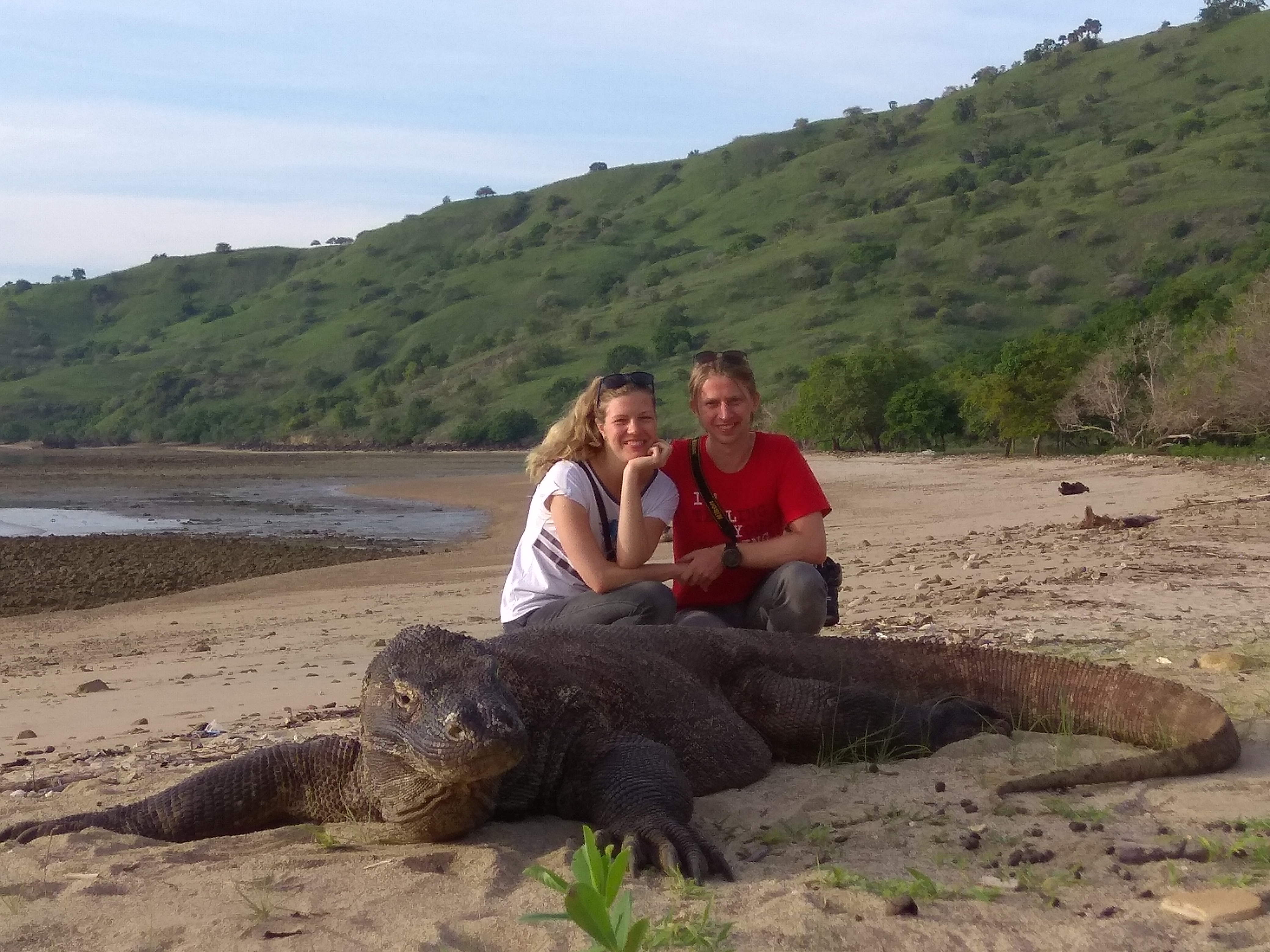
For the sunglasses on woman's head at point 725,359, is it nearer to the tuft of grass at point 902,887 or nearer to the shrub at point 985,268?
the tuft of grass at point 902,887

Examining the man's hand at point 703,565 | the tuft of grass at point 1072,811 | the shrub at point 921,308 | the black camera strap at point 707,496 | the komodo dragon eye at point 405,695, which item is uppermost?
the shrub at point 921,308

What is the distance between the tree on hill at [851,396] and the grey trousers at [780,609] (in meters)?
55.0

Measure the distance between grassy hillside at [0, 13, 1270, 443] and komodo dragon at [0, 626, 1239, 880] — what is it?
59.1 metres

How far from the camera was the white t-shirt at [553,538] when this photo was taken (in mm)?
5910

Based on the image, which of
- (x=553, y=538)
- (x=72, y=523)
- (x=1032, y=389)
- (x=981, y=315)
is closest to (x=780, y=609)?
(x=553, y=538)

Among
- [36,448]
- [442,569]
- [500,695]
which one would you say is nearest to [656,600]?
[500,695]

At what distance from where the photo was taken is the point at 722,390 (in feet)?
20.2

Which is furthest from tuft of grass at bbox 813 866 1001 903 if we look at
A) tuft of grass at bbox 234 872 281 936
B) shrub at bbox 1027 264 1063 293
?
shrub at bbox 1027 264 1063 293

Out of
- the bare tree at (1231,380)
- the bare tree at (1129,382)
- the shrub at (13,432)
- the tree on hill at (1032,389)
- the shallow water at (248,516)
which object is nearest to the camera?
the shallow water at (248,516)

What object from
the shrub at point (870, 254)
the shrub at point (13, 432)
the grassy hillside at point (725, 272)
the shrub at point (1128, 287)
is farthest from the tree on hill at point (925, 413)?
the shrub at point (13, 432)

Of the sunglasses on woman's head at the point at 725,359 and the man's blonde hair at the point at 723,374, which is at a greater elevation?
the sunglasses on woman's head at the point at 725,359

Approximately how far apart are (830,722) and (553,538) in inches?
58.4

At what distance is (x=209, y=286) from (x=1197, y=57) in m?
127

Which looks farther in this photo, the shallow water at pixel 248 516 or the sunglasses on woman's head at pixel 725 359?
the shallow water at pixel 248 516
